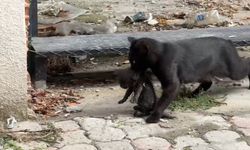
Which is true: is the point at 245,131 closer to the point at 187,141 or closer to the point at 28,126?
the point at 187,141

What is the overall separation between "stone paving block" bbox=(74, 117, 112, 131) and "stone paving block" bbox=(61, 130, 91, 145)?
103mm

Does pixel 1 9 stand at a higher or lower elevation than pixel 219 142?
higher

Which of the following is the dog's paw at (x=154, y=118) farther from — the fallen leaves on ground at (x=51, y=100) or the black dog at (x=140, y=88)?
the fallen leaves on ground at (x=51, y=100)

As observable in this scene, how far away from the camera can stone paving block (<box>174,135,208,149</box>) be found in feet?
13.1

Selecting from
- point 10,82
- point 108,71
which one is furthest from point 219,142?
point 108,71

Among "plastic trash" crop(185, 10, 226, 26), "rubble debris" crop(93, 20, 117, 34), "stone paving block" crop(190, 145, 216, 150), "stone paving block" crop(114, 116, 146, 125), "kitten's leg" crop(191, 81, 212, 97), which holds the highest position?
"plastic trash" crop(185, 10, 226, 26)

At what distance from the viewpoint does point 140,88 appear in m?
4.58

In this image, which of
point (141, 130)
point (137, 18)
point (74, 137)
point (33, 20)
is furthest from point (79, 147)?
point (137, 18)

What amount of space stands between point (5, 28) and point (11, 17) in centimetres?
9

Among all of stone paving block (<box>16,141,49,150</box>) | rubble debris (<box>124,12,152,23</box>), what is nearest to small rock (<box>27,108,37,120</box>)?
stone paving block (<box>16,141,49,150</box>)

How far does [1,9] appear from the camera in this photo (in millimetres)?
4188

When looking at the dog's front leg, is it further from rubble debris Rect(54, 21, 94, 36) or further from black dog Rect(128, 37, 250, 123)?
rubble debris Rect(54, 21, 94, 36)

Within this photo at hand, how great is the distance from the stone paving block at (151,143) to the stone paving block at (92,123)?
1.25 ft

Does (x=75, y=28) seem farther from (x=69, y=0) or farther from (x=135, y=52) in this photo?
(x=69, y=0)
